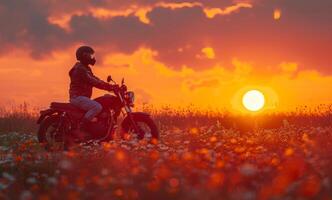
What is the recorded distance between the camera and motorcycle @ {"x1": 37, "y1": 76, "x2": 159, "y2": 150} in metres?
14.7

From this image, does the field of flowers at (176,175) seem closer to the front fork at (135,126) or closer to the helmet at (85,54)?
the front fork at (135,126)

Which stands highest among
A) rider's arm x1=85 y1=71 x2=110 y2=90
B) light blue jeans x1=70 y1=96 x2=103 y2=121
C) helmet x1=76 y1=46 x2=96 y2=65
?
helmet x1=76 y1=46 x2=96 y2=65

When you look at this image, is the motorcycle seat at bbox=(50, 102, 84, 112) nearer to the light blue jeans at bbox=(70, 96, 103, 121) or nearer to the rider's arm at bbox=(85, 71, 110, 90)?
the light blue jeans at bbox=(70, 96, 103, 121)

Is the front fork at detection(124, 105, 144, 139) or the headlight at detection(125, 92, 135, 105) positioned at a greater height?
the headlight at detection(125, 92, 135, 105)

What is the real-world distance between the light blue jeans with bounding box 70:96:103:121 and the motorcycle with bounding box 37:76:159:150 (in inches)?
7.9

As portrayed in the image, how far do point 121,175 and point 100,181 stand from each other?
1.04 metres

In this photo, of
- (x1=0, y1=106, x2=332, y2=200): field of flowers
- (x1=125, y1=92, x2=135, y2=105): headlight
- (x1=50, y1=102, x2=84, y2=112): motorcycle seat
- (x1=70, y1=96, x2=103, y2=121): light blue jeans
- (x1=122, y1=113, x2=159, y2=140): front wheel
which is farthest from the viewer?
(x1=125, y1=92, x2=135, y2=105): headlight

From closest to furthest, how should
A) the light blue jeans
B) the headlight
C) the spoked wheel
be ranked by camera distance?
1. the light blue jeans
2. the spoked wheel
3. the headlight

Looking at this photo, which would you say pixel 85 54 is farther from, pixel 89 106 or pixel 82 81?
pixel 89 106

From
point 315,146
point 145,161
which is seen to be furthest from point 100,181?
point 315,146

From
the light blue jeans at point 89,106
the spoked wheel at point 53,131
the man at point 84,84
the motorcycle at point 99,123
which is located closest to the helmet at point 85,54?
the man at point 84,84

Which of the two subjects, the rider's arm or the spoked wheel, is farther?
the spoked wheel

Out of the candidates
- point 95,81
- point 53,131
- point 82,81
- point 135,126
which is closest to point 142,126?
point 135,126

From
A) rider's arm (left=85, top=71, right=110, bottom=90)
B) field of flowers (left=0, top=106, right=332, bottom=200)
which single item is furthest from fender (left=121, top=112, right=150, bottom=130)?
field of flowers (left=0, top=106, right=332, bottom=200)
